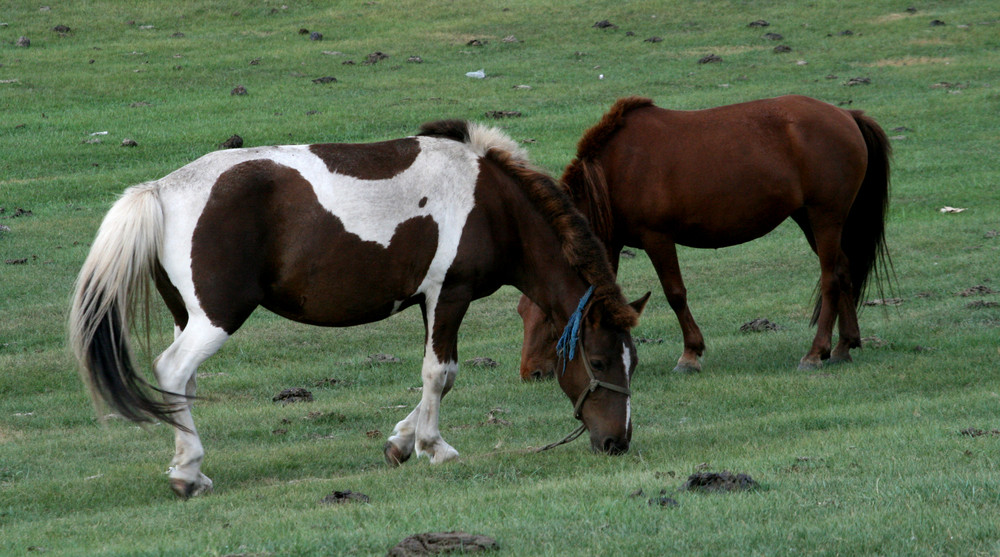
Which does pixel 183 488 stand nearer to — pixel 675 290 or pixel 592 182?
pixel 592 182

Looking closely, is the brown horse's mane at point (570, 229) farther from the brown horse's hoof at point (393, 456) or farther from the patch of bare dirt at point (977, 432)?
the patch of bare dirt at point (977, 432)

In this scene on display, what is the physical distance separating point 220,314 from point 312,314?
0.61m

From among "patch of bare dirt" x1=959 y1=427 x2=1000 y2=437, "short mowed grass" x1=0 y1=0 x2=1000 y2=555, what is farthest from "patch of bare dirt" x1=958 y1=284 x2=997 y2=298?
"patch of bare dirt" x1=959 y1=427 x2=1000 y2=437

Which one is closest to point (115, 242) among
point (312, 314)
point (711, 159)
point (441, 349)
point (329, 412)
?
point (312, 314)

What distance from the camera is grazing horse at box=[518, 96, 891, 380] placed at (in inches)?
380

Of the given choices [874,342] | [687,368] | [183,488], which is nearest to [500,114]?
[874,342]

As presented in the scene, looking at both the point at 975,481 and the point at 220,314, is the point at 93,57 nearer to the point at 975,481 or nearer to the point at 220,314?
the point at 220,314

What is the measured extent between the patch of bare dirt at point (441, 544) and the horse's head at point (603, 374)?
7.57ft

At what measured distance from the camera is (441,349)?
6.75 m

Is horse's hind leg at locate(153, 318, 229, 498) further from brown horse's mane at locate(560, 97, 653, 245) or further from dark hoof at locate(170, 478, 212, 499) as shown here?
brown horse's mane at locate(560, 97, 653, 245)

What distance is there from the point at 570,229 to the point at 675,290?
10.9ft

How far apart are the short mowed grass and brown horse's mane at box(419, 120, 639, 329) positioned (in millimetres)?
961

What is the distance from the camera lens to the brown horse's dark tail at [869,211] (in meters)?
10.2

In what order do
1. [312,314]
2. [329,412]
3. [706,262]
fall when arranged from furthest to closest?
1. [706,262]
2. [329,412]
3. [312,314]
